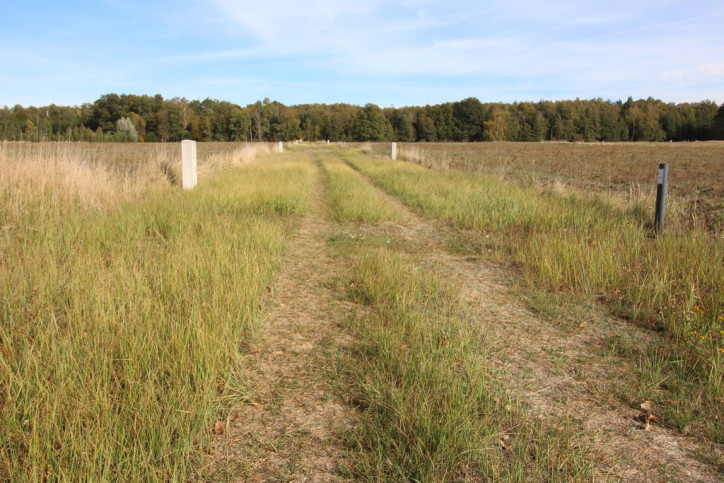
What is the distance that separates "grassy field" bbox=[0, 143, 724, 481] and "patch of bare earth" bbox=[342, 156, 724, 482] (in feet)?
0.30

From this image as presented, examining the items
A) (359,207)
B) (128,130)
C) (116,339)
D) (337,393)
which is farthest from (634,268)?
(128,130)

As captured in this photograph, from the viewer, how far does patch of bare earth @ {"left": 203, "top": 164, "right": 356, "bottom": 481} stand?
1945 millimetres

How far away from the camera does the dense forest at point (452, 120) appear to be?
7938cm

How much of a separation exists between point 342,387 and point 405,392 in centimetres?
42

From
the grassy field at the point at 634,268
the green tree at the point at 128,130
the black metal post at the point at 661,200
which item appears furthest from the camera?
the green tree at the point at 128,130

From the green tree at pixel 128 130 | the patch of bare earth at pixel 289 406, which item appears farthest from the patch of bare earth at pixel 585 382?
the green tree at pixel 128 130

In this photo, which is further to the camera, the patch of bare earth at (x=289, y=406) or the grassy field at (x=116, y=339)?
the patch of bare earth at (x=289, y=406)

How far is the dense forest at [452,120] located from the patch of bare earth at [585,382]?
235ft

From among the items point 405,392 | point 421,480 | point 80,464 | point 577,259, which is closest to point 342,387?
point 405,392

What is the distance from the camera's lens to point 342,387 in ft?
8.44

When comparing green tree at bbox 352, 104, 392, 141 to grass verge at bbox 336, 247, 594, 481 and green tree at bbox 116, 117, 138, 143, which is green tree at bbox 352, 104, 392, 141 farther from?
grass verge at bbox 336, 247, 594, 481

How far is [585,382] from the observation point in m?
2.72

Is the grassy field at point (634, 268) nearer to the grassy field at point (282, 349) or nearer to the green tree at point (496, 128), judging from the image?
the grassy field at point (282, 349)

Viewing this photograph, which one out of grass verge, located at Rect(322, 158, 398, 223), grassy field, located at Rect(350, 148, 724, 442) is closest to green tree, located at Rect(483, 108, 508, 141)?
grassy field, located at Rect(350, 148, 724, 442)
